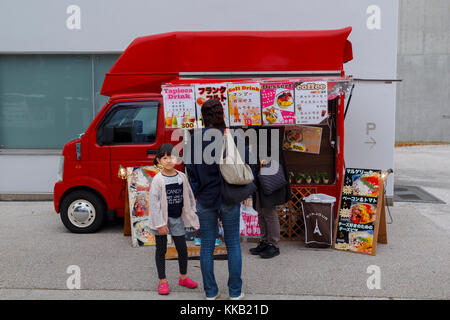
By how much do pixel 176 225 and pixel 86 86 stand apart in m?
6.21

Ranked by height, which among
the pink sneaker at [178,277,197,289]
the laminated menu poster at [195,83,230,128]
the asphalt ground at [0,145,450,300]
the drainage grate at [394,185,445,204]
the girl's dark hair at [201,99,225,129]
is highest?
the laminated menu poster at [195,83,230,128]

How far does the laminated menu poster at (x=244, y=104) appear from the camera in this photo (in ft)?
Result: 19.3

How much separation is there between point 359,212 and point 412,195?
451 centimetres

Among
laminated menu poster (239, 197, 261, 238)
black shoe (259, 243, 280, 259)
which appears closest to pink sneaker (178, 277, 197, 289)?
black shoe (259, 243, 280, 259)

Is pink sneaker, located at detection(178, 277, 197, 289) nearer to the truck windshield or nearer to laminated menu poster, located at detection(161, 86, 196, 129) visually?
laminated menu poster, located at detection(161, 86, 196, 129)

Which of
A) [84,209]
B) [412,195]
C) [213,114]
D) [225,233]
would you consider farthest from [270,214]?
[412,195]

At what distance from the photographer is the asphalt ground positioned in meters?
4.45

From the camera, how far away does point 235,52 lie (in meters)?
6.35

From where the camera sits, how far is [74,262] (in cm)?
539

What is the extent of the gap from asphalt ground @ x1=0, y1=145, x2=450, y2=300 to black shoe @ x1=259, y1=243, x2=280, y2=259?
94mm

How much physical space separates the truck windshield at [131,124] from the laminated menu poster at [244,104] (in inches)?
51.7

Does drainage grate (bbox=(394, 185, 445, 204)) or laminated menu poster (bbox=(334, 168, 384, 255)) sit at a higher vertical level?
laminated menu poster (bbox=(334, 168, 384, 255))

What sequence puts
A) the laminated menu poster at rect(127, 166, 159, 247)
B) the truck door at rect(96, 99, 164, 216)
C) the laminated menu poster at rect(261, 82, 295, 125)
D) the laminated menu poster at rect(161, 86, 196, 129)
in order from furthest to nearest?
the truck door at rect(96, 99, 164, 216) < the laminated menu poster at rect(127, 166, 159, 247) < the laminated menu poster at rect(161, 86, 196, 129) < the laminated menu poster at rect(261, 82, 295, 125)
